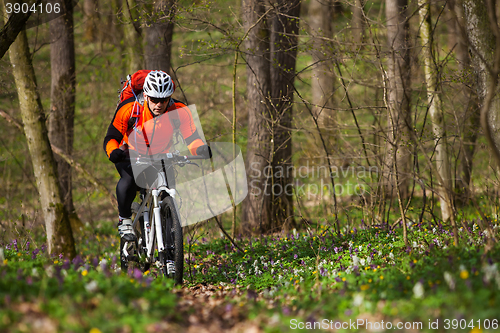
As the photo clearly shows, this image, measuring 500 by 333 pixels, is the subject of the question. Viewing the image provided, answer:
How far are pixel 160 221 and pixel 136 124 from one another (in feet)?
3.84

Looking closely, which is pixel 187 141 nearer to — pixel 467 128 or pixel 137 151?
pixel 137 151

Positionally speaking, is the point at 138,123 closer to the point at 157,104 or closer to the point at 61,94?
the point at 157,104

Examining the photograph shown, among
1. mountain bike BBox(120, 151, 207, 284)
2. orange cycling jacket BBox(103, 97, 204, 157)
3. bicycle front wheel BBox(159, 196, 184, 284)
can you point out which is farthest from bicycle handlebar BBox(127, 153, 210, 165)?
bicycle front wheel BBox(159, 196, 184, 284)

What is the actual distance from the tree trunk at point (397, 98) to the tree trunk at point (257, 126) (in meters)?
1.96

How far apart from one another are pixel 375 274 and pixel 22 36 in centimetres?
635

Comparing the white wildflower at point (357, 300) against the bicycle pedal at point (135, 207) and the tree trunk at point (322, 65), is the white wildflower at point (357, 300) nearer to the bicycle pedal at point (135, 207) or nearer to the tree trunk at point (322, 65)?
the bicycle pedal at point (135, 207)

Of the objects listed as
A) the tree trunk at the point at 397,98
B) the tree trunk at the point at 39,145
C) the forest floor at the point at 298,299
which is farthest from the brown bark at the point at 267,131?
the tree trunk at the point at 39,145

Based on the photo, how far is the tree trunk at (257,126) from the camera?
7266 millimetres

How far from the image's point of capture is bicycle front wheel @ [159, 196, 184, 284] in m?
4.54

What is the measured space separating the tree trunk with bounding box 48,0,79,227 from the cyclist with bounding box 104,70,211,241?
213 inches

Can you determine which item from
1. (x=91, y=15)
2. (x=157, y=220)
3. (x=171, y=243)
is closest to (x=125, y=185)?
(x=157, y=220)

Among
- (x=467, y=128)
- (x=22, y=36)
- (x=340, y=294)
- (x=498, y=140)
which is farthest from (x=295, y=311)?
(x=22, y=36)

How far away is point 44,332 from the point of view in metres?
2.52

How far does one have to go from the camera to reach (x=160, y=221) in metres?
4.77
